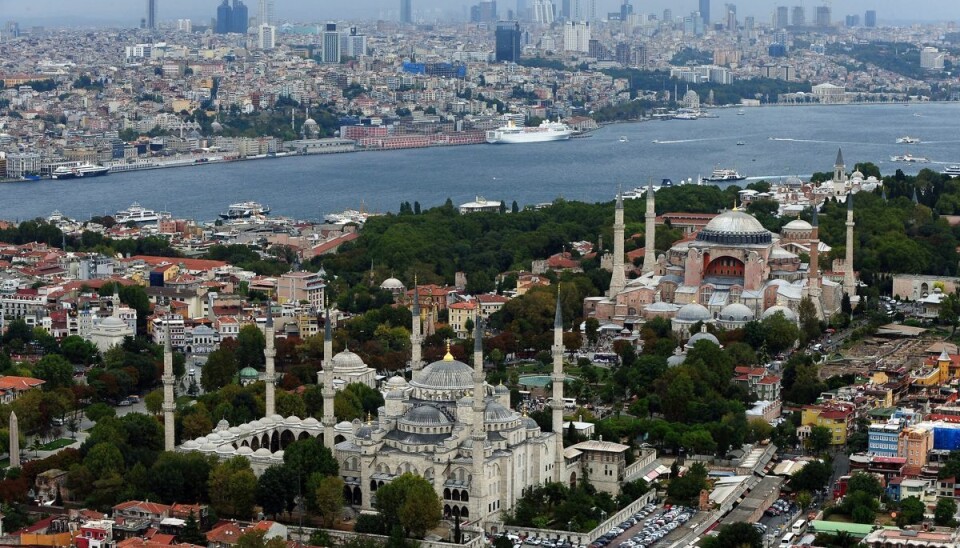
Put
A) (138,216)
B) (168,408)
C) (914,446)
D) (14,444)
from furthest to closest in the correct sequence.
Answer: (138,216) → (14,444) → (168,408) → (914,446)

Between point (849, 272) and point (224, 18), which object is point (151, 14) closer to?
point (224, 18)

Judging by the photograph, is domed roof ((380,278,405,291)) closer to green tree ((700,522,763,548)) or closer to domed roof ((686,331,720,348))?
domed roof ((686,331,720,348))

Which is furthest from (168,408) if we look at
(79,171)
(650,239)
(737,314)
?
(79,171)

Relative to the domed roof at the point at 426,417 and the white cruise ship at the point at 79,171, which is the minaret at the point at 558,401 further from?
the white cruise ship at the point at 79,171

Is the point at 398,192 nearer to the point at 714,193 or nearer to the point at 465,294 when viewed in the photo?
the point at 714,193

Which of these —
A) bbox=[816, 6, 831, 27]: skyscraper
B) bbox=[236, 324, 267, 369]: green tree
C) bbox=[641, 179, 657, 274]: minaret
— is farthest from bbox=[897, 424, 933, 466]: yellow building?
bbox=[816, 6, 831, 27]: skyscraper

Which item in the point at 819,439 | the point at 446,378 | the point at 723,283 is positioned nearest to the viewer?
the point at 446,378

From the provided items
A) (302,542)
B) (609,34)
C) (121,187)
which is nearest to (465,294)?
(302,542)
